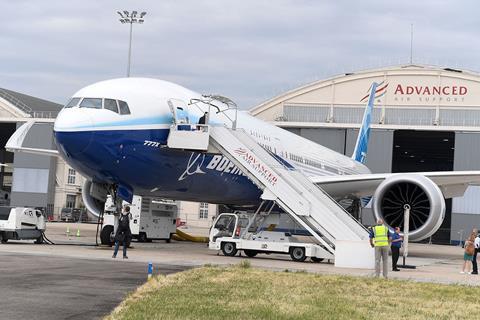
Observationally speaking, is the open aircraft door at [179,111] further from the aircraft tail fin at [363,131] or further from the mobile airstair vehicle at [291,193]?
the aircraft tail fin at [363,131]

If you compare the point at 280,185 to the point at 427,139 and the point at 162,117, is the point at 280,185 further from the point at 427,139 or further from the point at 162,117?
the point at 427,139

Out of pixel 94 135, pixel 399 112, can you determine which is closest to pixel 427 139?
pixel 399 112

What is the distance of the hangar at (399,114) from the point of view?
44781 mm

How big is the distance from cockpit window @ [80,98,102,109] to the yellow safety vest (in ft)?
25.7

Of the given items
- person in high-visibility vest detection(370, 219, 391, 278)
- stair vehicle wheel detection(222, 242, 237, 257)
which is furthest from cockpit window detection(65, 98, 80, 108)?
person in high-visibility vest detection(370, 219, 391, 278)

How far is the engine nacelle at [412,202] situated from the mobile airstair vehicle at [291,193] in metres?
2.88

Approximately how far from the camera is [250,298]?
951cm

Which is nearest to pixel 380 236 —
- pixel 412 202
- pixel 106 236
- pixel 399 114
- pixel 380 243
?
pixel 380 243

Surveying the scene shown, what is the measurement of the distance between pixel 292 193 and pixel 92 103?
5.79 meters

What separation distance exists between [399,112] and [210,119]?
28.7 meters

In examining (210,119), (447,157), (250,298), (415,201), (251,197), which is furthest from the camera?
(447,157)

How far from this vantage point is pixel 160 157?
1875cm

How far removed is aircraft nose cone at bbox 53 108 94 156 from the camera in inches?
692

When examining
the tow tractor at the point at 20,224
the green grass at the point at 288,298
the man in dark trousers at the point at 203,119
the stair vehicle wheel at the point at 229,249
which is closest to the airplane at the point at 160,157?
the man in dark trousers at the point at 203,119
